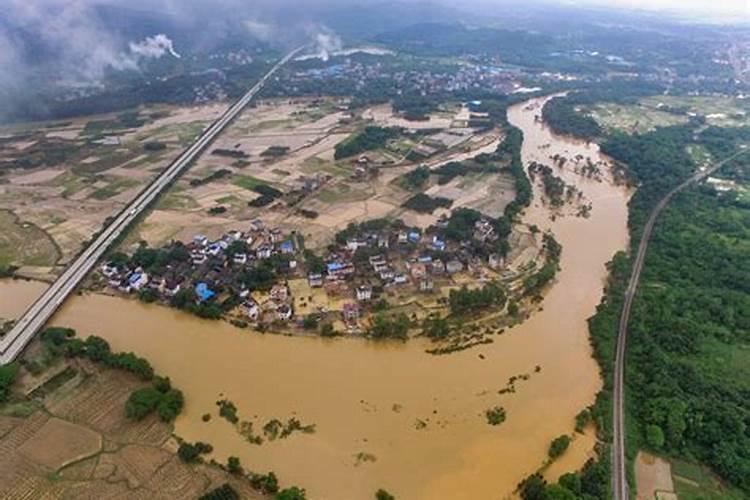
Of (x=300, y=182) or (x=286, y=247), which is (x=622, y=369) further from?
(x=300, y=182)

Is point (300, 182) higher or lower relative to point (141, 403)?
lower

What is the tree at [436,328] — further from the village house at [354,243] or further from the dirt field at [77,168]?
the dirt field at [77,168]

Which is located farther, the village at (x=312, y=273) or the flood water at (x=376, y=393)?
the village at (x=312, y=273)

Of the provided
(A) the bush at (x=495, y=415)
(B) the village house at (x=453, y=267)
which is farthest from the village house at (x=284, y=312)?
(A) the bush at (x=495, y=415)

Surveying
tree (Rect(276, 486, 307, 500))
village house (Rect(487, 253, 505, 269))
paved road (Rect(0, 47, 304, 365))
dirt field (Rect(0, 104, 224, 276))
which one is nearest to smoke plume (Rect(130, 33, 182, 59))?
dirt field (Rect(0, 104, 224, 276))

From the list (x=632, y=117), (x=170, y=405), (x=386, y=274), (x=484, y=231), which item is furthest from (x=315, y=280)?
(x=632, y=117)

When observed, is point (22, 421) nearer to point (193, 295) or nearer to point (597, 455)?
point (193, 295)
